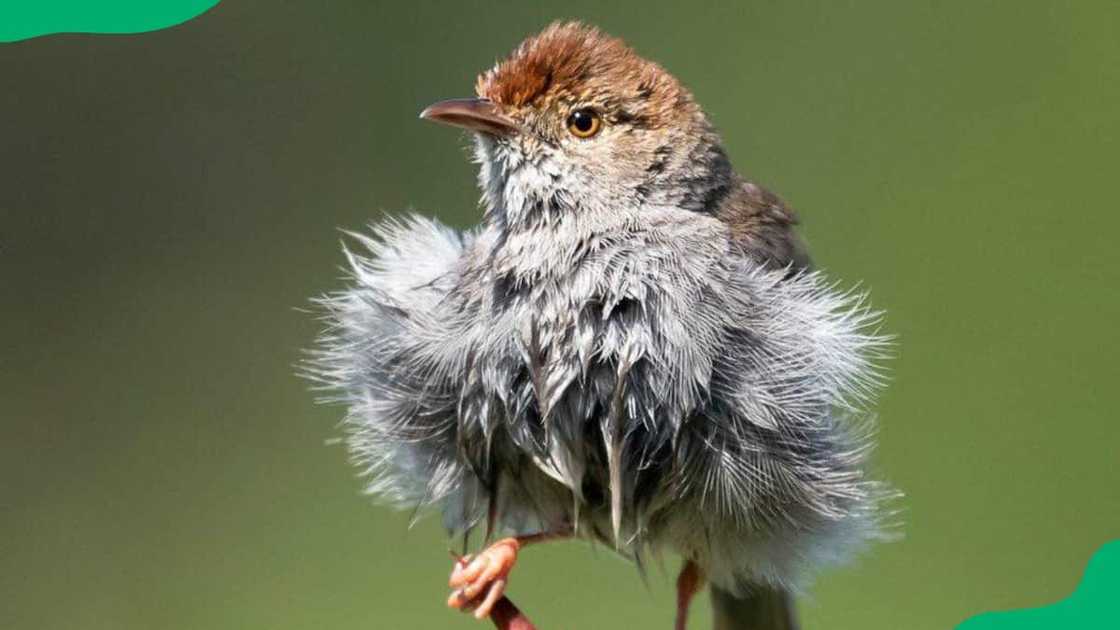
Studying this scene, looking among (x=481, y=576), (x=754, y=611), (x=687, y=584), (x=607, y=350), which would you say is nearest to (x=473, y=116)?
(x=607, y=350)

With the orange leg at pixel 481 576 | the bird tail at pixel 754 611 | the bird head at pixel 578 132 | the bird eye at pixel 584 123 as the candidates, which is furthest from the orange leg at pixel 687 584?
the bird eye at pixel 584 123

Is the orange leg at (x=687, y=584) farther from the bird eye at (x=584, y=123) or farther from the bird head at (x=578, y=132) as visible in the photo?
the bird eye at (x=584, y=123)

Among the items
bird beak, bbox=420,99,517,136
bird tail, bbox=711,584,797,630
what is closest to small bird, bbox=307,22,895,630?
bird beak, bbox=420,99,517,136

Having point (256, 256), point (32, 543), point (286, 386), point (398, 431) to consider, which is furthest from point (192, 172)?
point (398, 431)

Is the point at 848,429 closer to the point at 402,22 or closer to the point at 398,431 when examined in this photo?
the point at 398,431

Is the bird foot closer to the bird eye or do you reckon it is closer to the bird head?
the bird head

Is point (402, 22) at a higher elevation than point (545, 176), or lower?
higher
